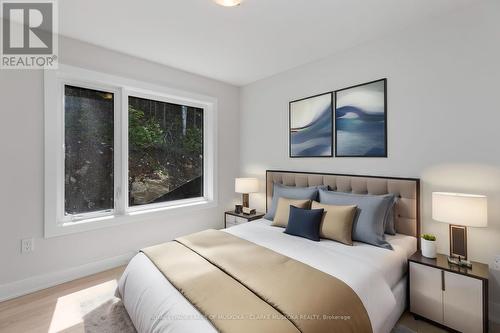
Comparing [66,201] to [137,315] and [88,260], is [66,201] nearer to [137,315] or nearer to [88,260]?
[88,260]

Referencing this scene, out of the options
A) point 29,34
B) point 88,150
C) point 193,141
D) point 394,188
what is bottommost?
point 394,188

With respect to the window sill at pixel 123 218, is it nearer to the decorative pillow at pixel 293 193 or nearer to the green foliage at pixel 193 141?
the green foliage at pixel 193 141

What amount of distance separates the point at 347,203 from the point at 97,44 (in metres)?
3.17

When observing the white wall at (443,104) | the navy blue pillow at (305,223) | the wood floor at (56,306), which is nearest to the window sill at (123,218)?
the wood floor at (56,306)

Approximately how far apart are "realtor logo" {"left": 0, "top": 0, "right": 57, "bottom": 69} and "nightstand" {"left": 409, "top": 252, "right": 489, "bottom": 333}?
3.72 metres

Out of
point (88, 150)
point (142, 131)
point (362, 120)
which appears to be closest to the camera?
point (362, 120)

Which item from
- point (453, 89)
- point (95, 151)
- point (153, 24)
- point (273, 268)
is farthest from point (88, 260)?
point (453, 89)

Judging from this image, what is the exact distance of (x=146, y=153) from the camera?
10.7ft

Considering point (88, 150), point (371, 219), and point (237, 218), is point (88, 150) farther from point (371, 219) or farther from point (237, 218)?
point (371, 219)

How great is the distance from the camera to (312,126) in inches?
122

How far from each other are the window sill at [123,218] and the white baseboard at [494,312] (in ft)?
10.5

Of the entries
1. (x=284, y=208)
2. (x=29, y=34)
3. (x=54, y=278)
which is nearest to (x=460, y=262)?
(x=284, y=208)

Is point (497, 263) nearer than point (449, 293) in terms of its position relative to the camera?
No

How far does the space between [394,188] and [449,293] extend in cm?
93
